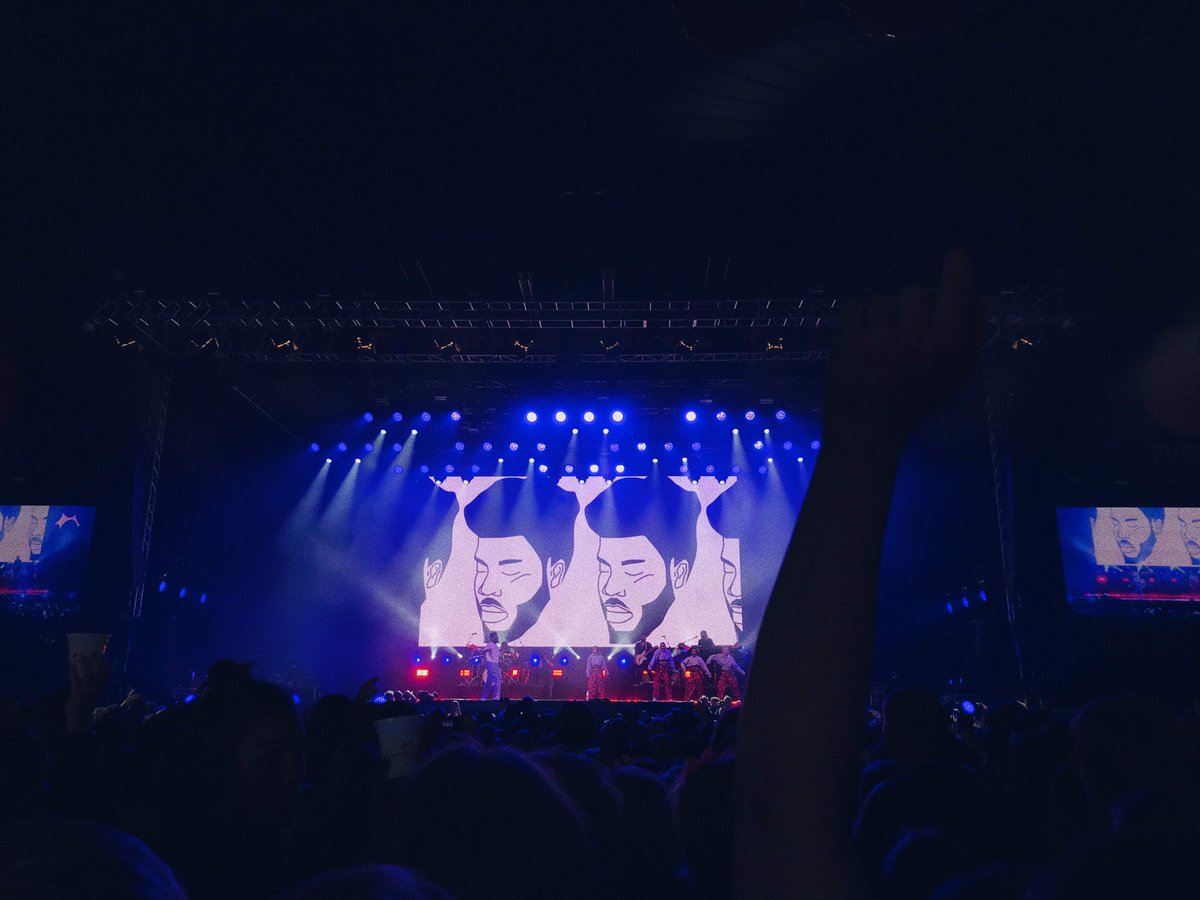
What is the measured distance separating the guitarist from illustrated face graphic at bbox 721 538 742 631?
182 cm

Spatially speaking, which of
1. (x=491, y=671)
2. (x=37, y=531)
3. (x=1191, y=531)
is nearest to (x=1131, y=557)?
(x=1191, y=531)

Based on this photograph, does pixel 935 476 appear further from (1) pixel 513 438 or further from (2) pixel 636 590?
(1) pixel 513 438

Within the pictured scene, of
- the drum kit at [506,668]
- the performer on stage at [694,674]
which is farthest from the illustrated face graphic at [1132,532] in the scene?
the drum kit at [506,668]

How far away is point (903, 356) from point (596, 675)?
50.2ft

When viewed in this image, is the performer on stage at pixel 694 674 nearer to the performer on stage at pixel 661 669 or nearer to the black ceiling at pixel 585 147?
the performer on stage at pixel 661 669

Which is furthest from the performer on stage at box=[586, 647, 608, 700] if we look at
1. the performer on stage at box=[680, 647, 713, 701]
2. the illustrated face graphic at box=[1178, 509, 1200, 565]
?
the illustrated face graphic at box=[1178, 509, 1200, 565]

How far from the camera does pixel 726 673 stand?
48.2 feet

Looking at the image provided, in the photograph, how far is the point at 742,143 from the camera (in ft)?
26.3

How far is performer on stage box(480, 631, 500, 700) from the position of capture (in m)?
15.2

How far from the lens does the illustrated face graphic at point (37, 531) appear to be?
12781mm

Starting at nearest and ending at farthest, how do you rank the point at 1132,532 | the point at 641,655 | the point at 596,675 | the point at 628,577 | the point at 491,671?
the point at 1132,532 < the point at 641,655 < the point at 491,671 < the point at 596,675 < the point at 628,577

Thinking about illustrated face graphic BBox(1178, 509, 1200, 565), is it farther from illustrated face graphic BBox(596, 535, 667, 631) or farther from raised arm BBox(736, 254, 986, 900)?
raised arm BBox(736, 254, 986, 900)

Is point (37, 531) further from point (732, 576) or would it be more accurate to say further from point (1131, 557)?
point (1131, 557)

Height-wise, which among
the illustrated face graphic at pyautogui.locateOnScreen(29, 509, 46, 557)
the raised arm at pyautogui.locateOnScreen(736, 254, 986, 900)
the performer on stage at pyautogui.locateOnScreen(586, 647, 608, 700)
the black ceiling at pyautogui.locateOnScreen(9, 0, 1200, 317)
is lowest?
the performer on stage at pyautogui.locateOnScreen(586, 647, 608, 700)
